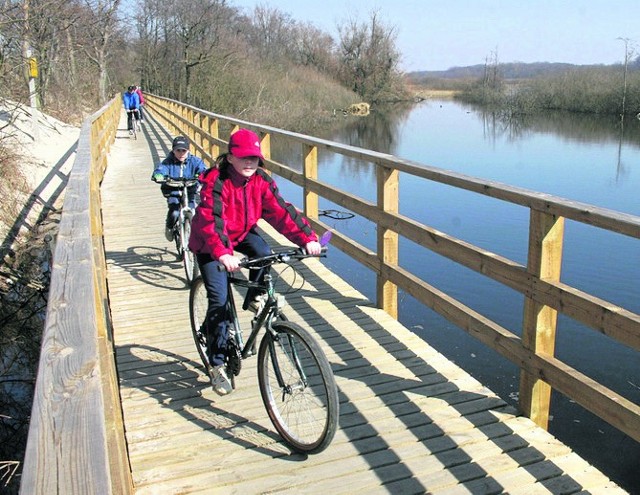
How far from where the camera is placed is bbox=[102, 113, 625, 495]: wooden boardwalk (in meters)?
3.09

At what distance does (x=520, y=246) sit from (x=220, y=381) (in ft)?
28.9

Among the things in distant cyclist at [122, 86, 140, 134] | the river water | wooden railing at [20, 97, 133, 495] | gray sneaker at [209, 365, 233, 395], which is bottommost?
the river water

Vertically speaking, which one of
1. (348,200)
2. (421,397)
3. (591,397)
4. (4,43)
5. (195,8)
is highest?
(195,8)

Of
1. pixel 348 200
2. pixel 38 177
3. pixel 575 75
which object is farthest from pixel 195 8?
pixel 348 200

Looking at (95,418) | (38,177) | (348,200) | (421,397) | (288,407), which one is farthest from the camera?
(38,177)

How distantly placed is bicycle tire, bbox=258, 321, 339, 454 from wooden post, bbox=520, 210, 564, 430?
114 cm

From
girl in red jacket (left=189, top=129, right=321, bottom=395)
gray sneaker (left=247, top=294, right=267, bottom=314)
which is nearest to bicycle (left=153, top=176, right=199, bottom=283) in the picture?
girl in red jacket (left=189, top=129, right=321, bottom=395)

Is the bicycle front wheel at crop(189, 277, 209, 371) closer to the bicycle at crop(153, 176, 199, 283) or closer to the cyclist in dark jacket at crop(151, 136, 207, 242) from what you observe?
the bicycle at crop(153, 176, 199, 283)

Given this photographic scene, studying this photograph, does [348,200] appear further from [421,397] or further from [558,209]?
[558,209]

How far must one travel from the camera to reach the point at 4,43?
16.2 meters

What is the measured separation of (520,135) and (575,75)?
2163 cm

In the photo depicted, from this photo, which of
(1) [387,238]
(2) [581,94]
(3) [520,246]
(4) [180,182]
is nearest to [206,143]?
(3) [520,246]

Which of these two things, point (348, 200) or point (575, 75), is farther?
point (575, 75)

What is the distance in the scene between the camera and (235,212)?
12.3 ft
